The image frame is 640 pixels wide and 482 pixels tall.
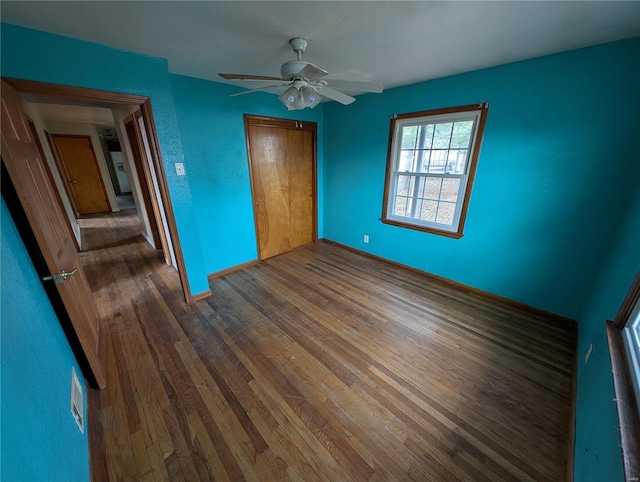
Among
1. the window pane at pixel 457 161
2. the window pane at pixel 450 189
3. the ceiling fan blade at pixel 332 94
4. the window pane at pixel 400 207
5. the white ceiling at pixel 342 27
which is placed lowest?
the window pane at pixel 400 207

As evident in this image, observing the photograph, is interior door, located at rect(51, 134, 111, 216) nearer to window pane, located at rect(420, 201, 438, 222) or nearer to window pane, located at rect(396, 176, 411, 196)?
window pane, located at rect(396, 176, 411, 196)

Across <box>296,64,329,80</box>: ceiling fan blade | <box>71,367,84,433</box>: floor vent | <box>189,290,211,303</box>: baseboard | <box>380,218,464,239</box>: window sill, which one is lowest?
<box>189,290,211,303</box>: baseboard

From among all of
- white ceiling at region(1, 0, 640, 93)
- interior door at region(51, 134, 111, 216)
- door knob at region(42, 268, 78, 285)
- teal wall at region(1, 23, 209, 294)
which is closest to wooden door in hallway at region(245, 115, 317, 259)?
teal wall at region(1, 23, 209, 294)

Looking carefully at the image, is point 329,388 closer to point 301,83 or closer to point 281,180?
point 301,83

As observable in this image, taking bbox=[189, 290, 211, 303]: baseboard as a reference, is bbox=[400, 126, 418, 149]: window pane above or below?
above

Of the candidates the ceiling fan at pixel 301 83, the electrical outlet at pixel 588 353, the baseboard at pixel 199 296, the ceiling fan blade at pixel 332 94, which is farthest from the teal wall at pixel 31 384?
the electrical outlet at pixel 588 353

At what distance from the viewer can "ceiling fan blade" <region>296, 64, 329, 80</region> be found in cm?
132

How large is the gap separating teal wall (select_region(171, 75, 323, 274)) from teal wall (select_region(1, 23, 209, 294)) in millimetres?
424

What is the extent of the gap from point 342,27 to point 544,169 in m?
2.06

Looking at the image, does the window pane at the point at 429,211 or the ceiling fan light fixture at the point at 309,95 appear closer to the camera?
the ceiling fan light fixture at the point at 309,95

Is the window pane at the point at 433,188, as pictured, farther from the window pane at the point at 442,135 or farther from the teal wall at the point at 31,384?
the teal wall at the point at 31,384

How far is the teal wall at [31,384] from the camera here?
722 millimetres

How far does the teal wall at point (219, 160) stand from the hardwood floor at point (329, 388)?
800 millimetres

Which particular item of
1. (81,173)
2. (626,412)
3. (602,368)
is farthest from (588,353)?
(81,173)
